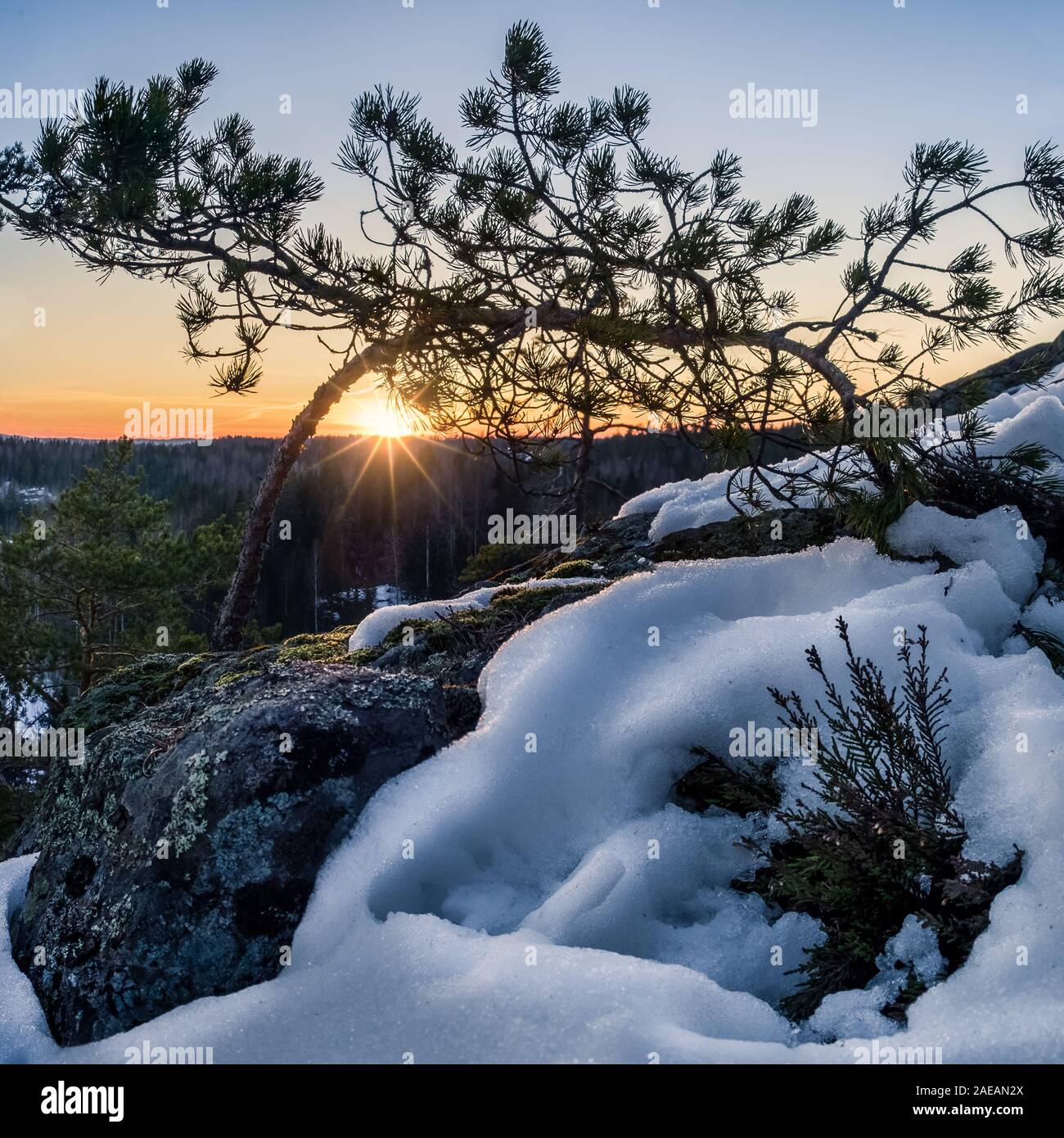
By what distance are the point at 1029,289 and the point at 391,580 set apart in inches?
1635

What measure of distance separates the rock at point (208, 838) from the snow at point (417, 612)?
4.25 ft

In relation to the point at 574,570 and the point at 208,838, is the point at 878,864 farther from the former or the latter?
the point at 574,570

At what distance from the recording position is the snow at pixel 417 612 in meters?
3.97

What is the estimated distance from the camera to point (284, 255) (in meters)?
3.75

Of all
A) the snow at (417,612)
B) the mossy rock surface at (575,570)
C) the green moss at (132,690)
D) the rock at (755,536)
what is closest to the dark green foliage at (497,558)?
the green moss at (132,690)

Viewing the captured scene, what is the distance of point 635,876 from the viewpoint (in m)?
2.01

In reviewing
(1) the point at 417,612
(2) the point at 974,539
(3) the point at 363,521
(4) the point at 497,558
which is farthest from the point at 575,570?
(3) the point at 363,521

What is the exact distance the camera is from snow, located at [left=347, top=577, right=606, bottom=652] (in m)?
3.97

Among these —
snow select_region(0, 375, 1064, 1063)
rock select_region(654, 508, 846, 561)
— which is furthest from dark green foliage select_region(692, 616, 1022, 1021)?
rock select_region(654, 508, 846, 561)

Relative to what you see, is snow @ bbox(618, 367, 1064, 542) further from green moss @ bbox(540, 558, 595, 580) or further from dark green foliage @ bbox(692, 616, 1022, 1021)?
dark green foliage @ bbox(692, 616, 1022, 1021)

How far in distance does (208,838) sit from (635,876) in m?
1.11

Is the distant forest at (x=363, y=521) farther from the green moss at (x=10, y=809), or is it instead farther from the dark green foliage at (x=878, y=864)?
the dark green foliage at (x=878, y=864)
